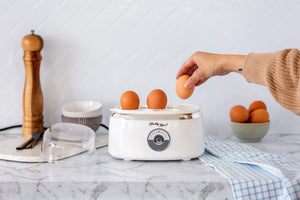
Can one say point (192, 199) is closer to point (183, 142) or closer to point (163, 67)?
point (183, 142)

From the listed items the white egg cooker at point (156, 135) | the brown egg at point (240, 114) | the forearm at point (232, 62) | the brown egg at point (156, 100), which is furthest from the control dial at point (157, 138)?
the brown egg at point (240, 114)

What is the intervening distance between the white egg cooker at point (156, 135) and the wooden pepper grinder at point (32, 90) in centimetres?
43

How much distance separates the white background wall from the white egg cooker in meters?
0.41

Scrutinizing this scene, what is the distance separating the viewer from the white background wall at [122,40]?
149 centimetres

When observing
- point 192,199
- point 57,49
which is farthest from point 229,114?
point 57,49

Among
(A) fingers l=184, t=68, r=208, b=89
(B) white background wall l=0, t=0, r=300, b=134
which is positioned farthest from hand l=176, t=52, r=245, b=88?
(B) white background wall l=0, t=0, r=300, b=134

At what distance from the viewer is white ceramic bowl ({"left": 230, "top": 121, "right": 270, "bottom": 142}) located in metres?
1.38

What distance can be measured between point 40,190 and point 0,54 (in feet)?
2.42

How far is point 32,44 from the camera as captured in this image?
1.39 m

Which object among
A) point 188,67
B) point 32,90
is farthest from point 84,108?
point 188,67

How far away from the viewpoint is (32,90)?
1420 millimetres

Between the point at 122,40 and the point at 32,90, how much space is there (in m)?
0.38

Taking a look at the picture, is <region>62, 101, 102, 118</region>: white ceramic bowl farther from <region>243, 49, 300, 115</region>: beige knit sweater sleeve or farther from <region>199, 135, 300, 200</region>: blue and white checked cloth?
<region>243, 49, 300, 115</region>: beige knit sweater sleeve

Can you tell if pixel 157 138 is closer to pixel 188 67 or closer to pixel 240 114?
pixel 188 67
